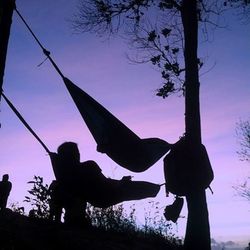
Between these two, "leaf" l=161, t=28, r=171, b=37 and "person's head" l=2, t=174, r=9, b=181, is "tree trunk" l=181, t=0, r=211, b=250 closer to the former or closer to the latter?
"leaf" l=161, t=28, r=171, b=37

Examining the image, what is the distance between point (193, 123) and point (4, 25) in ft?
12.8

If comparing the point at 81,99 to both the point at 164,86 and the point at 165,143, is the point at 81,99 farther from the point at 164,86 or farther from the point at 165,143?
the point at 164,86

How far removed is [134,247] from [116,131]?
1.82m

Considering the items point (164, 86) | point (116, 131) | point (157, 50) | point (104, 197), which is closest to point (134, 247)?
point (104, 197)

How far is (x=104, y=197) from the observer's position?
5.18 metres

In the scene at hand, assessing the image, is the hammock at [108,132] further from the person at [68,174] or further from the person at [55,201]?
the person at [55,201]

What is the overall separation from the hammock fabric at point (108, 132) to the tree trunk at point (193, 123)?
92cm

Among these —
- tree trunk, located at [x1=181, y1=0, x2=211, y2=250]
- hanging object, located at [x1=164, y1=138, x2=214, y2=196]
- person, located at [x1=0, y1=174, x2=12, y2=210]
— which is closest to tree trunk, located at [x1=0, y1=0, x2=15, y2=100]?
hanging object, located at [x1=164, y1=138, x2=214, y2=196]

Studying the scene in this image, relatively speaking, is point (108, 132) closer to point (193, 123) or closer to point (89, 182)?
point (89, 182)

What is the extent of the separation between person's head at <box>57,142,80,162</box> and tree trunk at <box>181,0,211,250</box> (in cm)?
175

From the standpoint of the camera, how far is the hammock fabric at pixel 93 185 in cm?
502

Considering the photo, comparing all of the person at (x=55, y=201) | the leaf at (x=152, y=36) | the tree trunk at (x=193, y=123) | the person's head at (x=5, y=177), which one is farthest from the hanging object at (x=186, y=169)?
the person's head at (x=5, y=177)

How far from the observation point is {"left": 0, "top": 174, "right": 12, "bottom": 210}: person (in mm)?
9593

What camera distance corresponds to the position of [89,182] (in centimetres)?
505
